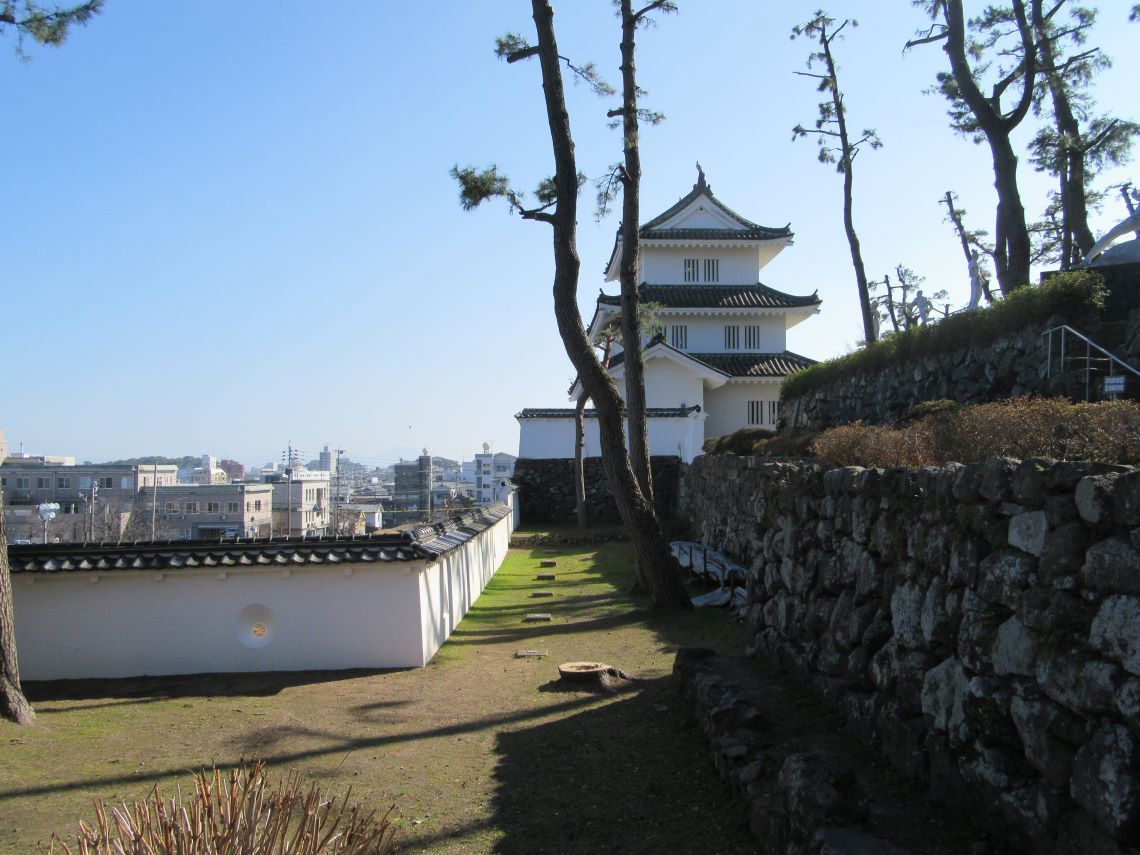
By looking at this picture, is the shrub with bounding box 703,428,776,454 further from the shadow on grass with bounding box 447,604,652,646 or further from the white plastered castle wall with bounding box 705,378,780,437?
the white plastered castle wall with bounding box 705,378,780,437

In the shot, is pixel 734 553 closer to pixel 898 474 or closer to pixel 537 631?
pixel 537 631

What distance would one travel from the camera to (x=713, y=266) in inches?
1342

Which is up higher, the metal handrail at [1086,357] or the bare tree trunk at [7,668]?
the metal handrail at [1086,357]

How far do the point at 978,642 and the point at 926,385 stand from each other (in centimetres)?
992

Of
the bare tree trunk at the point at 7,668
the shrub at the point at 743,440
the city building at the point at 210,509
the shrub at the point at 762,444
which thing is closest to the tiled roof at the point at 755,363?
the shrub at the point at 762,444

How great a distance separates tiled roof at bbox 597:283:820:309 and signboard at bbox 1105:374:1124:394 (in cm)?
2400

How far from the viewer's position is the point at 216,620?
9.99m

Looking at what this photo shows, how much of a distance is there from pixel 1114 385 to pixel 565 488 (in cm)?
2220

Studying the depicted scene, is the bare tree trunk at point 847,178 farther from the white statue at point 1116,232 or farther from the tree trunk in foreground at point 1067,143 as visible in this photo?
the white statue at point 1116,232

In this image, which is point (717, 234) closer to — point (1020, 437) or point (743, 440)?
point (743, 440)

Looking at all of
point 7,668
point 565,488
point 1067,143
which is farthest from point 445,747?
point 565,488

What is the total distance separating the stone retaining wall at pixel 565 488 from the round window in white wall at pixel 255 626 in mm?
19421

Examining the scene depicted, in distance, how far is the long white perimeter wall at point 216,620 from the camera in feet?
32.7

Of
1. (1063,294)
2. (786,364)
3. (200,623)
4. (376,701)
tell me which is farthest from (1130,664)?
(786,364)
